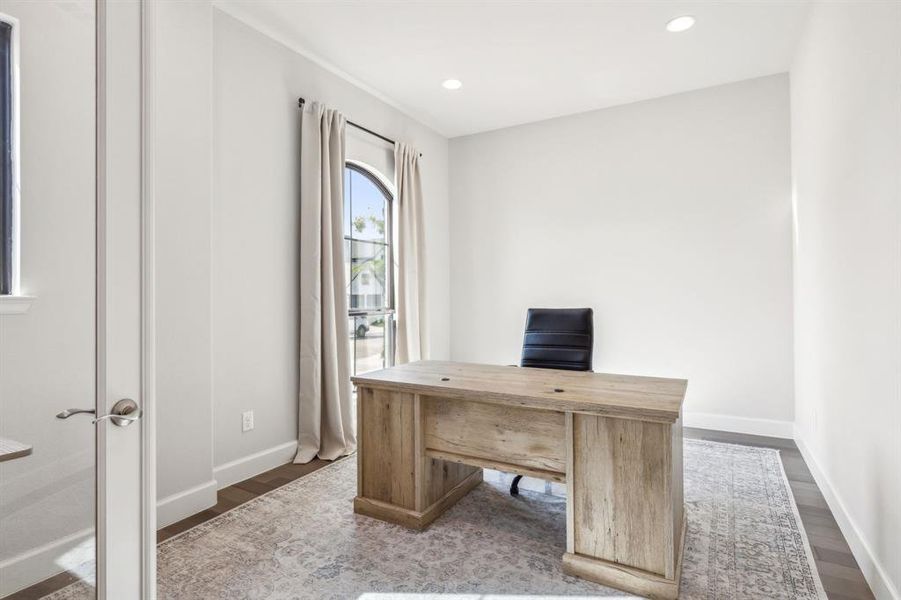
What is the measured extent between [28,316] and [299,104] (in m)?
2.66

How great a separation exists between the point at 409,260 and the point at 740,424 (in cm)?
305

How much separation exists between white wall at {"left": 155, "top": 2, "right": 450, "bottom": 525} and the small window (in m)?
1.44

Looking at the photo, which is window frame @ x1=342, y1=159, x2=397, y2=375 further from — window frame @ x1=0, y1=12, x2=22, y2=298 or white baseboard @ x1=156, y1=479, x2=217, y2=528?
window frame @ x1=0, y1=12, x2=22, y2=298

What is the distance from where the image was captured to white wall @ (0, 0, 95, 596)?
3.20ft

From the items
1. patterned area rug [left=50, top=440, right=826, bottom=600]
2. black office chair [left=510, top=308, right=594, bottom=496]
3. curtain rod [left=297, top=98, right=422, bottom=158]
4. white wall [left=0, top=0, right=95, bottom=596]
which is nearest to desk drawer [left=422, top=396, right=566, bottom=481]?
patterned area rug [left=50, top=440, right=826, bottom=600]

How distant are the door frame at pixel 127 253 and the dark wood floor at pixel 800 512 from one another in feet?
0.46

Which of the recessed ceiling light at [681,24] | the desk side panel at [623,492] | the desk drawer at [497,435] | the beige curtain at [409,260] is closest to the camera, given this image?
the desk side panel at [623,492]

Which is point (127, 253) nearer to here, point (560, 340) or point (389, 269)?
point (560, 340)

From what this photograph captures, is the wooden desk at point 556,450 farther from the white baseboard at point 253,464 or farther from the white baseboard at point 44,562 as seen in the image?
the white baseboard at point 44,562

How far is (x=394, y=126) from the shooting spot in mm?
4305

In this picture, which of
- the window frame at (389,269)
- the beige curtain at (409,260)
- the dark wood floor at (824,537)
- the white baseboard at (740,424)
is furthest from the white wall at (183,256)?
the white baseboard at (740,424)

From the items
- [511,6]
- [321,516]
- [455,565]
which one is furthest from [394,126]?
[455,565]

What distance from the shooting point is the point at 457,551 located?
208 centimetres

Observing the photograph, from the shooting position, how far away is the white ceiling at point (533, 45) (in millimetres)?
2844
